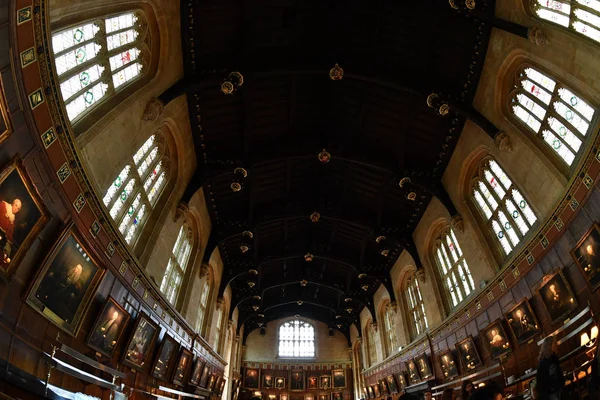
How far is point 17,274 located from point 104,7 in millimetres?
5994

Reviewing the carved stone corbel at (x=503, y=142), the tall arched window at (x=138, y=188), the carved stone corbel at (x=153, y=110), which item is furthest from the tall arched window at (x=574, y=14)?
the tall arched window at (x=138, y=188)

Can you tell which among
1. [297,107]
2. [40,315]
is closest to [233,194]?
[297,107]

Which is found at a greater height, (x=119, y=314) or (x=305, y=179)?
(x=305, y=179)

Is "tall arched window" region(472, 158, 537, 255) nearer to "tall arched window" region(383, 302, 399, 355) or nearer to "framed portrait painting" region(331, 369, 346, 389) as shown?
"tall arched window" region(383, 302, 399, 355)

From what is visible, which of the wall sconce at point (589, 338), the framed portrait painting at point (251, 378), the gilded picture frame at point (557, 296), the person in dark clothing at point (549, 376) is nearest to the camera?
the person in dark clothing at point (549, 376)

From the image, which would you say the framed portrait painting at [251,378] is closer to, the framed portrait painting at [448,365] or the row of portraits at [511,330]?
the row of portraits at [511,330]

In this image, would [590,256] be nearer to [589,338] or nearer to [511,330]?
[589,338]

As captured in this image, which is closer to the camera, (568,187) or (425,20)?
(568,187)

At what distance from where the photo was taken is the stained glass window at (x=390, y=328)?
70.5 feet

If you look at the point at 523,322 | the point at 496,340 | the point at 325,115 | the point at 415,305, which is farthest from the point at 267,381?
the point at 523,322

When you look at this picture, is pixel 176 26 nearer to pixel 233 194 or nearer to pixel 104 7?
pixel 104 7

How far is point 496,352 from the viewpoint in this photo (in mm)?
11344

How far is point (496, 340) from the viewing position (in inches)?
447

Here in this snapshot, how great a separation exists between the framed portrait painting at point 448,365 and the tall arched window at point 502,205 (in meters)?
5.28
